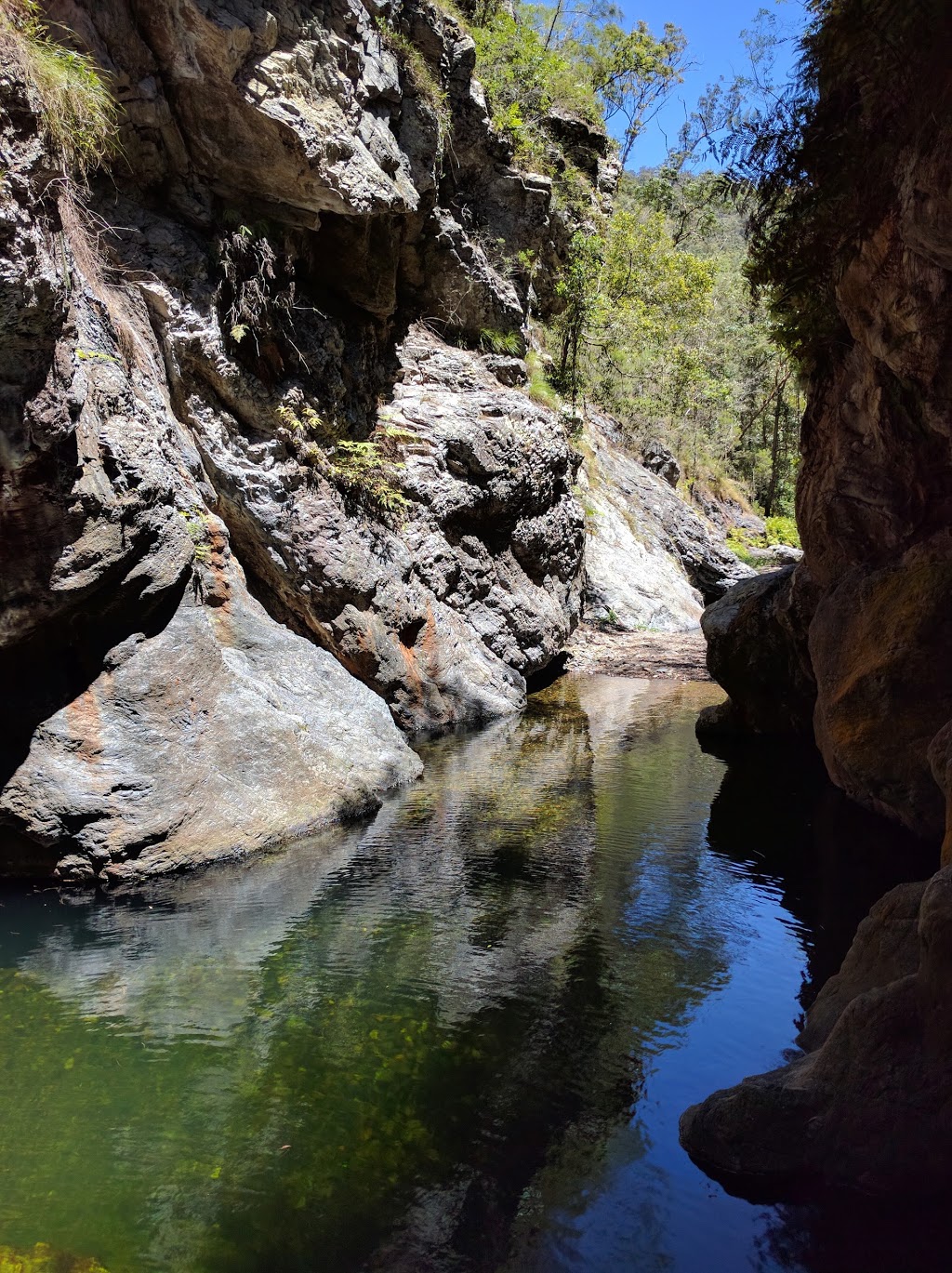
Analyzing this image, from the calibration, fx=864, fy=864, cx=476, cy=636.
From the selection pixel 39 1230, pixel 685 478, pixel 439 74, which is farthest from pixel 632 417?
pixel 39 1230

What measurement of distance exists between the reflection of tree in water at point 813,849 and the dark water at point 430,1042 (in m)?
0.04

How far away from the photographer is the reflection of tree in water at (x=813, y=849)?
6.62 meters

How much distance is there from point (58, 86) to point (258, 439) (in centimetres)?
479

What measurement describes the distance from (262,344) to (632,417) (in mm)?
18525

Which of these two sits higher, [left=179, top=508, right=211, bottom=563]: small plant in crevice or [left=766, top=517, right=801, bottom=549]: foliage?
[left=766, top=517, right=801, bottom=549]: foliage

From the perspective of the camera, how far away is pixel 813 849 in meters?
8.41

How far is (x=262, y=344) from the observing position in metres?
12.1

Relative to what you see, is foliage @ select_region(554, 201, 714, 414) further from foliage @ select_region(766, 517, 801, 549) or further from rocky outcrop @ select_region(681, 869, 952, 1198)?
rocky outcrop @ select_region(681, 869, 952, 1198)

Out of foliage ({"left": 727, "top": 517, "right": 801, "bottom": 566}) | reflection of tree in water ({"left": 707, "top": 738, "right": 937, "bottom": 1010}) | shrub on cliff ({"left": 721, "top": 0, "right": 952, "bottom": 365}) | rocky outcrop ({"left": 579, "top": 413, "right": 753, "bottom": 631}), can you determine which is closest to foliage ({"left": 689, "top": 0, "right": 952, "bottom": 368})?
shrub on cliff ({"left": 721, "top": 0, "right": 952, "bottom": 365})

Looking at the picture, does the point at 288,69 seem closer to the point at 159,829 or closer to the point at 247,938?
the point at 159,829

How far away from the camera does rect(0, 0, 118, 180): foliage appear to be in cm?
691

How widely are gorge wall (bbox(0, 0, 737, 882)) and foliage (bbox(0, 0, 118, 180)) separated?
0.29 meters

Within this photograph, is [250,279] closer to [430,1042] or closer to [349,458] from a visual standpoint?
[349,458]

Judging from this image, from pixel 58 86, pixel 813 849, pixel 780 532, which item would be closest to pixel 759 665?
pixel 813 849
